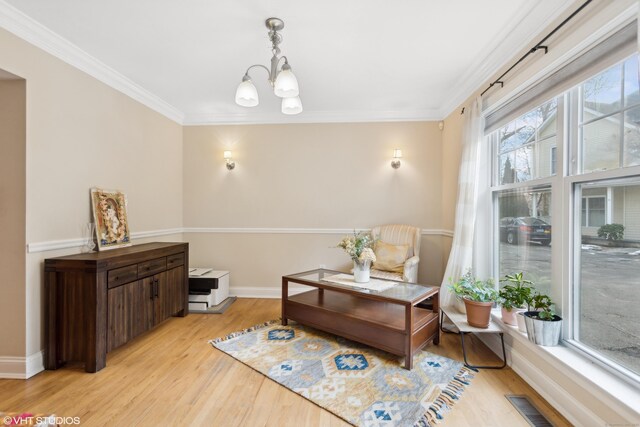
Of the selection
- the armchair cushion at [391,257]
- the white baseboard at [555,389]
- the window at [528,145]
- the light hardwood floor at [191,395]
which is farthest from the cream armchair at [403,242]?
the window at [528,145]

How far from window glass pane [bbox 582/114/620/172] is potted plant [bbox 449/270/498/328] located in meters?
1.11

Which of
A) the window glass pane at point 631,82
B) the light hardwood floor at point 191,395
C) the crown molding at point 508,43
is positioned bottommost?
the light hardwood floor at point 191,395

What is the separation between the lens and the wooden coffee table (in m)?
2.26

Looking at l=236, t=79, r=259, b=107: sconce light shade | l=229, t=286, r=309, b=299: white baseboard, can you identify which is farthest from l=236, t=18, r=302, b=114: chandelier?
l=229, t=286, r=309, b=299: white baseboard

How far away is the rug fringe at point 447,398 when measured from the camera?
168 centimetres

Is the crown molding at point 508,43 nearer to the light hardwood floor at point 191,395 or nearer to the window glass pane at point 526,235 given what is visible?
the window glass pane at point 526,235

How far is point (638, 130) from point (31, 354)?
402 centimetres

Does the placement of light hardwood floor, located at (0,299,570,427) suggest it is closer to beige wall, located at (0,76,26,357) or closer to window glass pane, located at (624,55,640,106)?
beige wall, located at (0,76,26,357)

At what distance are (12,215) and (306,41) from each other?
100 inches

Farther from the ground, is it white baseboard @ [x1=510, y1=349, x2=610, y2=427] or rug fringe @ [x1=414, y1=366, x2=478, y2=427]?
white baseboard @ [x1=510, y1=349, x2=610, y2=427]

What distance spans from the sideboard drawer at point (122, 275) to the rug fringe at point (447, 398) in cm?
238

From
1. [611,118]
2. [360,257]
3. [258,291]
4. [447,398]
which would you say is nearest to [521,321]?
[447,398]

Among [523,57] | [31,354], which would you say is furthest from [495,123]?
[31,354]

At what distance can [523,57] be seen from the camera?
204cm
